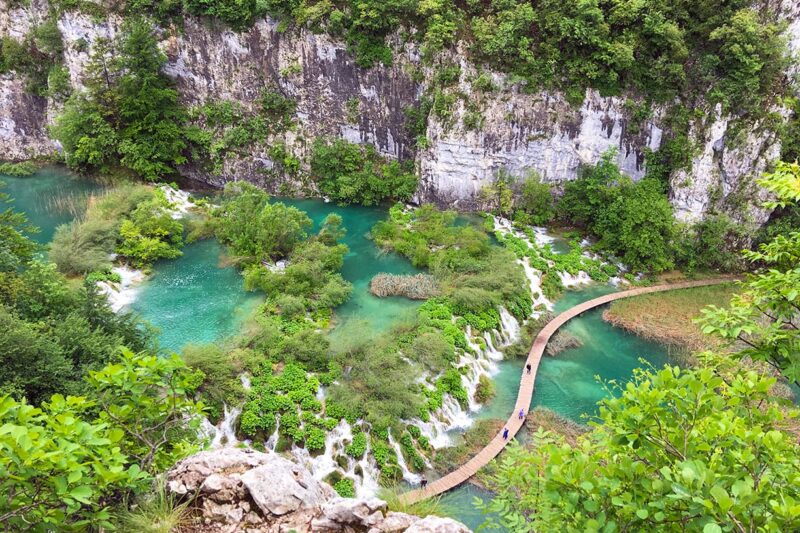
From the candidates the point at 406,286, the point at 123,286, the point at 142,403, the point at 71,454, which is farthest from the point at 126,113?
the point at 71,454

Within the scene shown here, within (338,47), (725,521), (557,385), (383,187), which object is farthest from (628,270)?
(725,521)

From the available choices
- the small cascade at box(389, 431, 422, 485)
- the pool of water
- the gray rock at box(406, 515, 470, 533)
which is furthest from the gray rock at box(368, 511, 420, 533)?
the pool of water

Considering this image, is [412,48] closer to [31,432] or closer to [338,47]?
[338,47]

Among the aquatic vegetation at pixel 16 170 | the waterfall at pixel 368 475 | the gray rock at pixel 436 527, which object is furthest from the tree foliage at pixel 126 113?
the gray rock at pixel 436 527

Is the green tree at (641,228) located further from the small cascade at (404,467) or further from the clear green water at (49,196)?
the clear green water at (49,196)

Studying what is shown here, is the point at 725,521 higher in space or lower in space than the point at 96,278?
higher

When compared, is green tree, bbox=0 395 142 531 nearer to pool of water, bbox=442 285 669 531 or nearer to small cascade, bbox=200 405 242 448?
small cascade, bbox=200 405 242 448

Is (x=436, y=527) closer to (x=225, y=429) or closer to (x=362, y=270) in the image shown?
(x=225, y=429)
